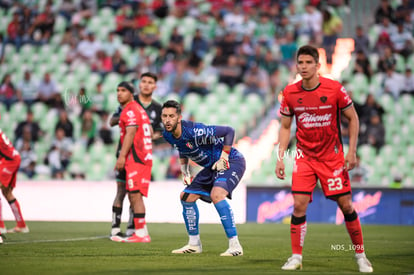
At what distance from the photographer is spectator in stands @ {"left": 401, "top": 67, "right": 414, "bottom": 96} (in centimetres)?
1797

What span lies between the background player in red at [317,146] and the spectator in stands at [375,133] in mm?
10483

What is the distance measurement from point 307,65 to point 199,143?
210 cm

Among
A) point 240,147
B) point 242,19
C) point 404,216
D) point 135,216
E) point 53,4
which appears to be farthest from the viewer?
point 53,4

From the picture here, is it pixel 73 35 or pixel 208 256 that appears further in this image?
pixel 73 35

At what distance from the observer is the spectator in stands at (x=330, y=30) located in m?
18.5

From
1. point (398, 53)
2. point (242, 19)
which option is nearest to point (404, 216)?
point (398, 53)

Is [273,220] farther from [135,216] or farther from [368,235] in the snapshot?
[135,216]

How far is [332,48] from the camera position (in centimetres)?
1850

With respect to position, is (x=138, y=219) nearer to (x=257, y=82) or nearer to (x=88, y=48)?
(x=257, y=82)

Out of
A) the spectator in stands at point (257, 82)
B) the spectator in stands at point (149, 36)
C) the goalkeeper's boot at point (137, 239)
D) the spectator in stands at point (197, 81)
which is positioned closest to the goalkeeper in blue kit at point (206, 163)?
the goalkeeper's boot at point (137, 239)

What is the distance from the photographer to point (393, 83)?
1805 centimetres

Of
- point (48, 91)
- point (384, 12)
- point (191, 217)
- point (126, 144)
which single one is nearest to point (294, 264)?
point (191, 217)

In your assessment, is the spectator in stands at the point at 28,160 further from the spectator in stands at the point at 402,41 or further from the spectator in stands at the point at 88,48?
the spectator in stands at the point at 402,41

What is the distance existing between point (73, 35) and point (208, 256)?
14462mm
